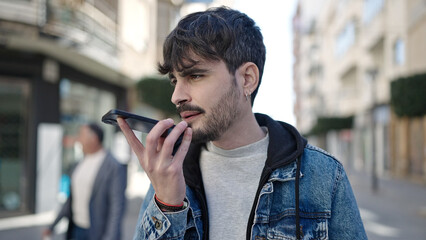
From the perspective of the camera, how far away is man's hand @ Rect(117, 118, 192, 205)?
142cm

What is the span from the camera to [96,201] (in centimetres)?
442

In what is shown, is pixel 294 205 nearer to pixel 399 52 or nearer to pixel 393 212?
pixel 393 212

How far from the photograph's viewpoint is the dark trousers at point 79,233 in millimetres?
4430

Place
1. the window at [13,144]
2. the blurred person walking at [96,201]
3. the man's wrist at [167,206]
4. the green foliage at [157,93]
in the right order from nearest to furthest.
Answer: the man's wrist at [167,206], the blurred person walking at [96,201], the window at [13,144], the green foliage at [157,93]

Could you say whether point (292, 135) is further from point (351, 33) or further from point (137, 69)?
point (351, 33)

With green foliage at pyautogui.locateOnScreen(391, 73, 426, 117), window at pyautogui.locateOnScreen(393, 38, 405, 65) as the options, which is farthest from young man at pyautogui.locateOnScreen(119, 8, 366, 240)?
window at pyautogui.locateOnScreen(393, 38, 405, 65)

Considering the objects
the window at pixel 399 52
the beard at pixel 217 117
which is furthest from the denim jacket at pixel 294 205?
the window at pixel 399 52

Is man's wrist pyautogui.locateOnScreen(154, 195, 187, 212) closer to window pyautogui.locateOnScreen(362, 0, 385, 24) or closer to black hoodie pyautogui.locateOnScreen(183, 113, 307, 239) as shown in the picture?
black hoodie pyautogui.locateOnScreen(183, 113, 307, 239)

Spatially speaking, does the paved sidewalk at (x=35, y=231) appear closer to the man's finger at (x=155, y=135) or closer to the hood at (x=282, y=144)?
the hood at (x=282, y=144)

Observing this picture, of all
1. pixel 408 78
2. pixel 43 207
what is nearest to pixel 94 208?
pixel 43 207

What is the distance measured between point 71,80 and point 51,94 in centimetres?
156

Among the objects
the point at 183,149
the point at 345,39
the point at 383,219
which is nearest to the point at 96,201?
the point at 183,149

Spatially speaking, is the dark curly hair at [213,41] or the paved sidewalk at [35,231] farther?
the paved sidewalk at [35,231]

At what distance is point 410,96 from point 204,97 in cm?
1236
